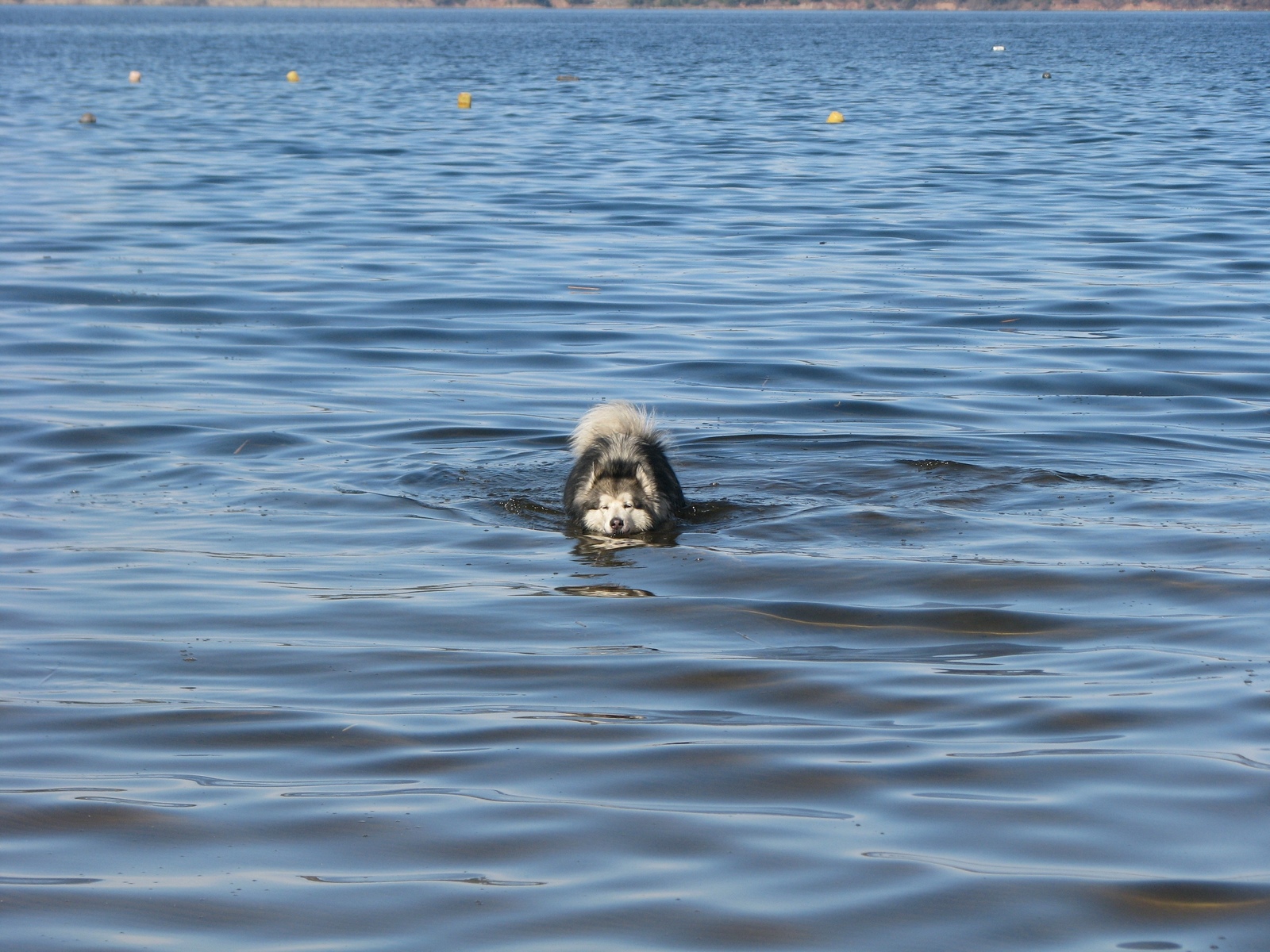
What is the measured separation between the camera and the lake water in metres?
4.21

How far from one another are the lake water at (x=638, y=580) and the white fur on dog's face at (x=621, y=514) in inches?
5.4

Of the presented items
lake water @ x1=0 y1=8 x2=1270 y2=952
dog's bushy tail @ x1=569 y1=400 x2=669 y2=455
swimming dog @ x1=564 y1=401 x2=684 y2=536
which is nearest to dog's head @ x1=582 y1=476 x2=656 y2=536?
swimming dog @ x1=564 y1=401 x2=684 y2=536

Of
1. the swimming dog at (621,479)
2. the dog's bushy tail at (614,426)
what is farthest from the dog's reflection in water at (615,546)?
the dog's bushy tail at (614,426)

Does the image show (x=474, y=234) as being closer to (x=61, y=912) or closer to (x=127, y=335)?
(x=127, y=335)

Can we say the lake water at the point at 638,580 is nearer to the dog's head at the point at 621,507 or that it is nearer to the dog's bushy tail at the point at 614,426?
the dog's head at the point at 621,507

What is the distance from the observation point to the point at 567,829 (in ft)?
14.8

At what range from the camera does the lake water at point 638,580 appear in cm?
421

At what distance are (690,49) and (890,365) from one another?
72.5m

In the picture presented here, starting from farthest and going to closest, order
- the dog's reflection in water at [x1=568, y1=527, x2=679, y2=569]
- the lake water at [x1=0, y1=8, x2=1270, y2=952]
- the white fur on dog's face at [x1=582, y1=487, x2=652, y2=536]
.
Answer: the white fur on dog's face at [x1=582, y1=487, x2=652, y2=536] → the dog's reflection in water at [x1=568, y1=527, x2=679, y2=569] → the lake water at [x1=0, y1=8, x2=1270, y2=952]

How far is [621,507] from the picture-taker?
26.7 ft

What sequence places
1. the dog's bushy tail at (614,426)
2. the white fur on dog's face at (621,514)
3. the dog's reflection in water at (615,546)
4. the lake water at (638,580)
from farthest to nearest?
1. the dog's bushy tail at (614,426)
2. the white fur on dog's face at (621,514)
3. the dog's reflection in water at (615,546)
4. the lake water at (638,580)

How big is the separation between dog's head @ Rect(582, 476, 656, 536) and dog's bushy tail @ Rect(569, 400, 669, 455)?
0.34 m

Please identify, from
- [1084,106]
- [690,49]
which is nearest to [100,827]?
[1084,106]

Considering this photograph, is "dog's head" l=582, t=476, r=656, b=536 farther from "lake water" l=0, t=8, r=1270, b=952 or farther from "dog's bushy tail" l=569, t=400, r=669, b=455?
"dog's bushy tail" l=569, t=400, r=669, b=455
